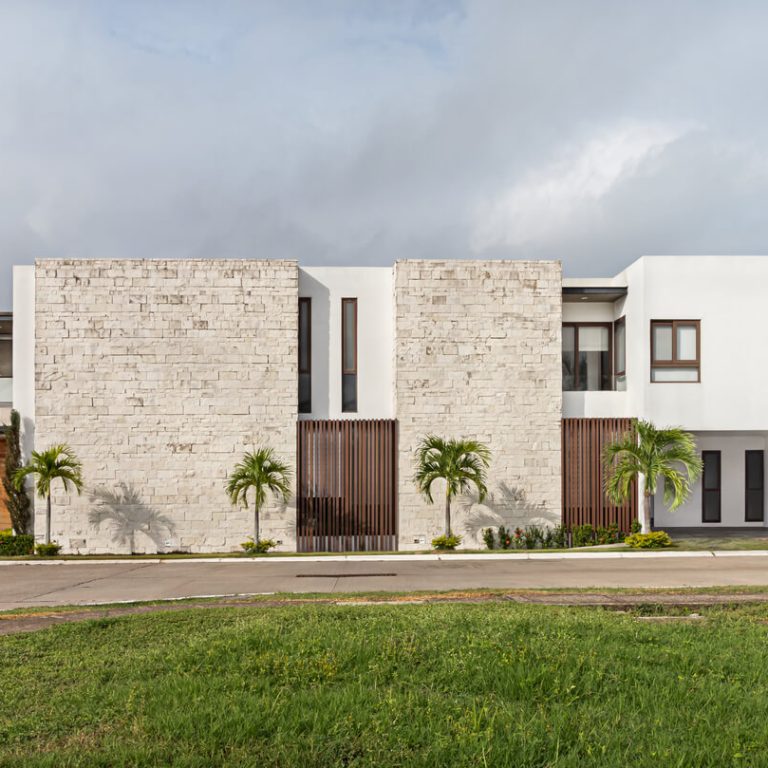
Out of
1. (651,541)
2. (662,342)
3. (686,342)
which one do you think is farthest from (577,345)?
(651,541)

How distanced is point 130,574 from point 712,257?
19.2 meters

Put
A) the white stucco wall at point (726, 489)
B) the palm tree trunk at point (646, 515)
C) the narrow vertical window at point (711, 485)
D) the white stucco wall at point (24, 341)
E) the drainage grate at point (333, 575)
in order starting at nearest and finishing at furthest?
the drainage grate at point (333, 575), the palm tree trunk at point (646, 515), the white stucco wall at point (24, 341), the white stucco wall at point (726, 489), the narrow vertical window at point (711, 485)

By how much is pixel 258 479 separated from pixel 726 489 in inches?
656

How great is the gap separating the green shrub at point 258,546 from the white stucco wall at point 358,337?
167 inches

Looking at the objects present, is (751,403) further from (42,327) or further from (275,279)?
(42,327)

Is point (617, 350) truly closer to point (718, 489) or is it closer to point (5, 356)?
point (718, 489)

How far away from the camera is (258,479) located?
69.1 ft

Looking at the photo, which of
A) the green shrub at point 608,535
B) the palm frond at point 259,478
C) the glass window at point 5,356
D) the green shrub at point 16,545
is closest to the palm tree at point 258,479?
Result: the palm frond at point 259,478

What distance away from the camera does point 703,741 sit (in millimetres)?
4957

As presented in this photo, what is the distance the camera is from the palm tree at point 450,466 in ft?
69.2

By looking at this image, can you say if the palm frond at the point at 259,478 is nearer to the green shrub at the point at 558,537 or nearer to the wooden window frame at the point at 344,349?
the wooden window frame at the point at 344,349

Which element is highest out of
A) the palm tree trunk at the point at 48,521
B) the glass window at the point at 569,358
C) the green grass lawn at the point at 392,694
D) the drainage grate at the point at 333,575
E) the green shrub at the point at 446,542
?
the glass window at the point at 569,358

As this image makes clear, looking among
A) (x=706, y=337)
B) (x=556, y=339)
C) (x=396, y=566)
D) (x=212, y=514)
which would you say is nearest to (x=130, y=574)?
(x=212, y=514)

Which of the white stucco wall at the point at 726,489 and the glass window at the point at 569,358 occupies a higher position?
the glass window at the point at 569,358
